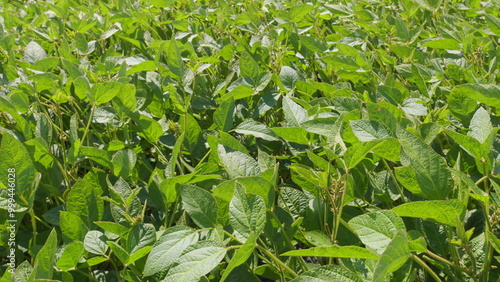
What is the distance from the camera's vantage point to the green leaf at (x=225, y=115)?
1265 mm

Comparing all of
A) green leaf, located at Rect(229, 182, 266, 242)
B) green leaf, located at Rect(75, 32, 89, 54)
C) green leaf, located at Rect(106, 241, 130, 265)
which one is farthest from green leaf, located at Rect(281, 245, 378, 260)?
green leaf, located at Rect(75, 32, 89, 54)

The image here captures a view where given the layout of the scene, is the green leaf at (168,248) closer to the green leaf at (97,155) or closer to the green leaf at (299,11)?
the green leaf at (97,155)

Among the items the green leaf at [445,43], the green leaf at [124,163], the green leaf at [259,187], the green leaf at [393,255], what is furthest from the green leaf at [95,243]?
the green leaf at [445,43]

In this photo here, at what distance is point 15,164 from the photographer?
1.02 m

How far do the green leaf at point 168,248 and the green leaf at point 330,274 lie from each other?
0.74 ft

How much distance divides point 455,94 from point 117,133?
0.94m

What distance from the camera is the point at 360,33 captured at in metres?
1.73

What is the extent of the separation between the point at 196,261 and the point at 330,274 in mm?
230

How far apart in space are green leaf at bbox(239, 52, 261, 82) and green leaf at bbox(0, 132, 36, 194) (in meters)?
0.65

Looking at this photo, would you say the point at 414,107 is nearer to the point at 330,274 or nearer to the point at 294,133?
the point at 294,133

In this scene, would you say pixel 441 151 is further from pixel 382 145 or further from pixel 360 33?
pixel 360 33

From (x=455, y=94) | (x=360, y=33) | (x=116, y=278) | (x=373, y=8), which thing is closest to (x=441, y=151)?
(x=455, y=94)

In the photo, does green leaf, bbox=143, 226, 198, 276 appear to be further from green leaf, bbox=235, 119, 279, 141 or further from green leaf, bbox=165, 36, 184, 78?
green leaf, bbox=165, 36, 184, 78

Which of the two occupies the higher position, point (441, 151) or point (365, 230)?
point (365, 230)
